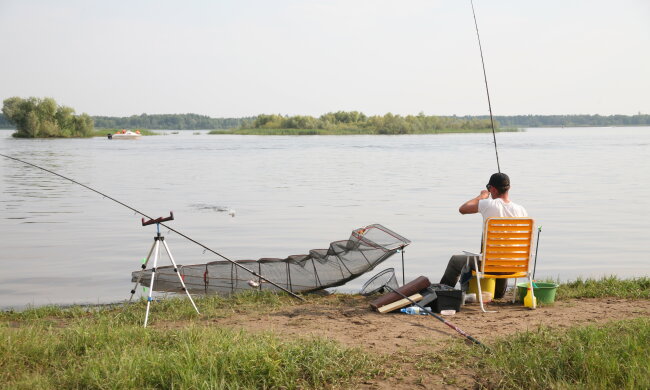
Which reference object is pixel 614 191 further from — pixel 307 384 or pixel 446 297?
pixel 307 384

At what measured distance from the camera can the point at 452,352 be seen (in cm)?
527

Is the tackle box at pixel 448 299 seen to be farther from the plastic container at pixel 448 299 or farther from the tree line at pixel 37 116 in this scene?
the tree line at pixel 37 116

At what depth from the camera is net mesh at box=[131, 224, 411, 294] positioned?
26.7ft

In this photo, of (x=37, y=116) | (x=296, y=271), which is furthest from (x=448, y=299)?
(x=37, y=116)

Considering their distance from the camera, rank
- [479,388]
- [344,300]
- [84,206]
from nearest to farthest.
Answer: [479,388], [344,300], [84,206]

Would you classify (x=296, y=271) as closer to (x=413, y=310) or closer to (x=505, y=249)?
(x=413, y=310)

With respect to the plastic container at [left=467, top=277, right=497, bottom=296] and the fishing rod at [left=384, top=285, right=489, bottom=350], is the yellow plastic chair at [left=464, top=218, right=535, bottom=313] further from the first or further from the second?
the fishing rod at [left=384, top=285, right=489, bottom=350]

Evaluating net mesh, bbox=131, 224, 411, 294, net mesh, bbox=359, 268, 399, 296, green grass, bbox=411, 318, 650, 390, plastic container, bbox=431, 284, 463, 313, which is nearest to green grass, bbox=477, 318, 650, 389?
green grass, bbox=411, 318, 650, 390

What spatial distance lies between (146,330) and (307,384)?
180cm

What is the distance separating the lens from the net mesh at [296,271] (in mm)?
8133

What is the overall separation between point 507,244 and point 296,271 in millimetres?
2704

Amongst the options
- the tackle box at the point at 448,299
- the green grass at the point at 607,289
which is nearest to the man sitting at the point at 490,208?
the tackle box at the point at 448,299

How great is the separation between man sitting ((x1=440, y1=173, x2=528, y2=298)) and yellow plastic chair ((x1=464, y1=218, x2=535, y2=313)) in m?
0.16

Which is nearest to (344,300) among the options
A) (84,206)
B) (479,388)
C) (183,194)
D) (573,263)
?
(479,388)
